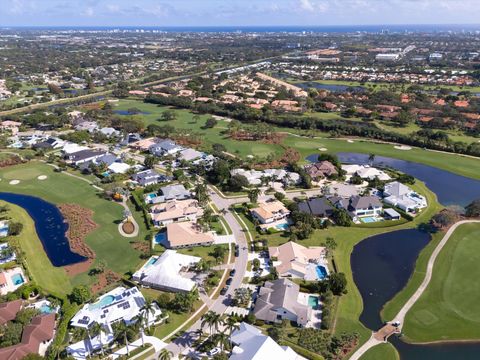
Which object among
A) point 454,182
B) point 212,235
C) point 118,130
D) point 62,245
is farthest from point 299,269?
point 118,130

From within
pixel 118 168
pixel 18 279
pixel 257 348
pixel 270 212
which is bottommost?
pixel 18 279

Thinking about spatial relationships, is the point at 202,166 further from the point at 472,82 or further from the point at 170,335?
the point at 472,82

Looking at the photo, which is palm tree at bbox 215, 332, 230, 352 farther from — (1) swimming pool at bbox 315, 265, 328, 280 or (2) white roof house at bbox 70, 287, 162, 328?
(1) swimming pool at bbox 315, 265, 328, 280

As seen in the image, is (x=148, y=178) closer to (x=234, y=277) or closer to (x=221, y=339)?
(x=234, y=277)

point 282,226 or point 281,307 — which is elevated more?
point 281,307

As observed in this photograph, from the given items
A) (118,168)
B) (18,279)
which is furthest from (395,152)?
(18,279)

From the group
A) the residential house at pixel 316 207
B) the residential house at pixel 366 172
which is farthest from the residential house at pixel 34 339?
the residential house at pixel 366 172

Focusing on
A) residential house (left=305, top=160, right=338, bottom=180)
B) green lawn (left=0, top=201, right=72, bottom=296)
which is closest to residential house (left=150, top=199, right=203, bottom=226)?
green lawn (left=0, top=201, right=72, bottom=296)
